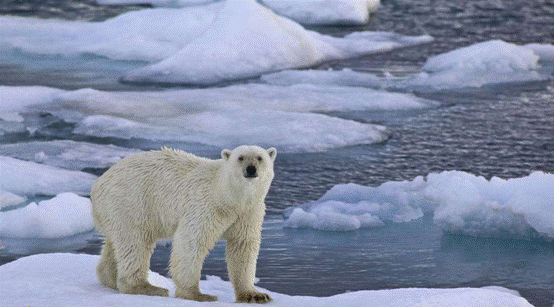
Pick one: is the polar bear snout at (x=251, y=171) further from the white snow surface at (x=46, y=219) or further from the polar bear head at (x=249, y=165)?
the white snow surface at (x=46, y=219)

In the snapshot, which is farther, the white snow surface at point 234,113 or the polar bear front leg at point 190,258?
the white snow surface at point 234,113

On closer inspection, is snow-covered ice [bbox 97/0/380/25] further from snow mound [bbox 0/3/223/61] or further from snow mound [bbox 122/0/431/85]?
snow mound [bbox 122/0/431/85]

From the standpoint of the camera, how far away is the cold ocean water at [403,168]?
822 centimetres

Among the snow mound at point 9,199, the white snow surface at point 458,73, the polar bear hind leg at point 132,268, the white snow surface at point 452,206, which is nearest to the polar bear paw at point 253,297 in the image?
the polar bear hind leg at point 132,268

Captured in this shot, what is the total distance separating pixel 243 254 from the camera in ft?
17.5

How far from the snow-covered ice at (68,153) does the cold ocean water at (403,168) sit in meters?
0.22

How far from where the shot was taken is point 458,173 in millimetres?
9625

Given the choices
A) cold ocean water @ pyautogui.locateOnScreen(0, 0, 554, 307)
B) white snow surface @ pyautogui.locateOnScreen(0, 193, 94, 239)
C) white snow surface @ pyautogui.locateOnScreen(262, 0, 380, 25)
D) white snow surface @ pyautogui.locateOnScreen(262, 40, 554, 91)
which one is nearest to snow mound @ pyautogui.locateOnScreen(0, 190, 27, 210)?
white snow surface @ pyautogui.locateOnScreen(0, 193, 94, 239)

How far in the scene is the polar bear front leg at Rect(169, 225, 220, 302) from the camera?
17.2 ft

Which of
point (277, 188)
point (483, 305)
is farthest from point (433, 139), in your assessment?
point (483, 305)

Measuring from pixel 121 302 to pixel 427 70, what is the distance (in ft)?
39.7

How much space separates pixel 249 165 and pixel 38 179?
5.64m

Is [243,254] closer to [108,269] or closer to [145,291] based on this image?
[145,291]

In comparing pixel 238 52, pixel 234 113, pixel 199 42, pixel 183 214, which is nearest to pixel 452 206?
pixel 183 214
